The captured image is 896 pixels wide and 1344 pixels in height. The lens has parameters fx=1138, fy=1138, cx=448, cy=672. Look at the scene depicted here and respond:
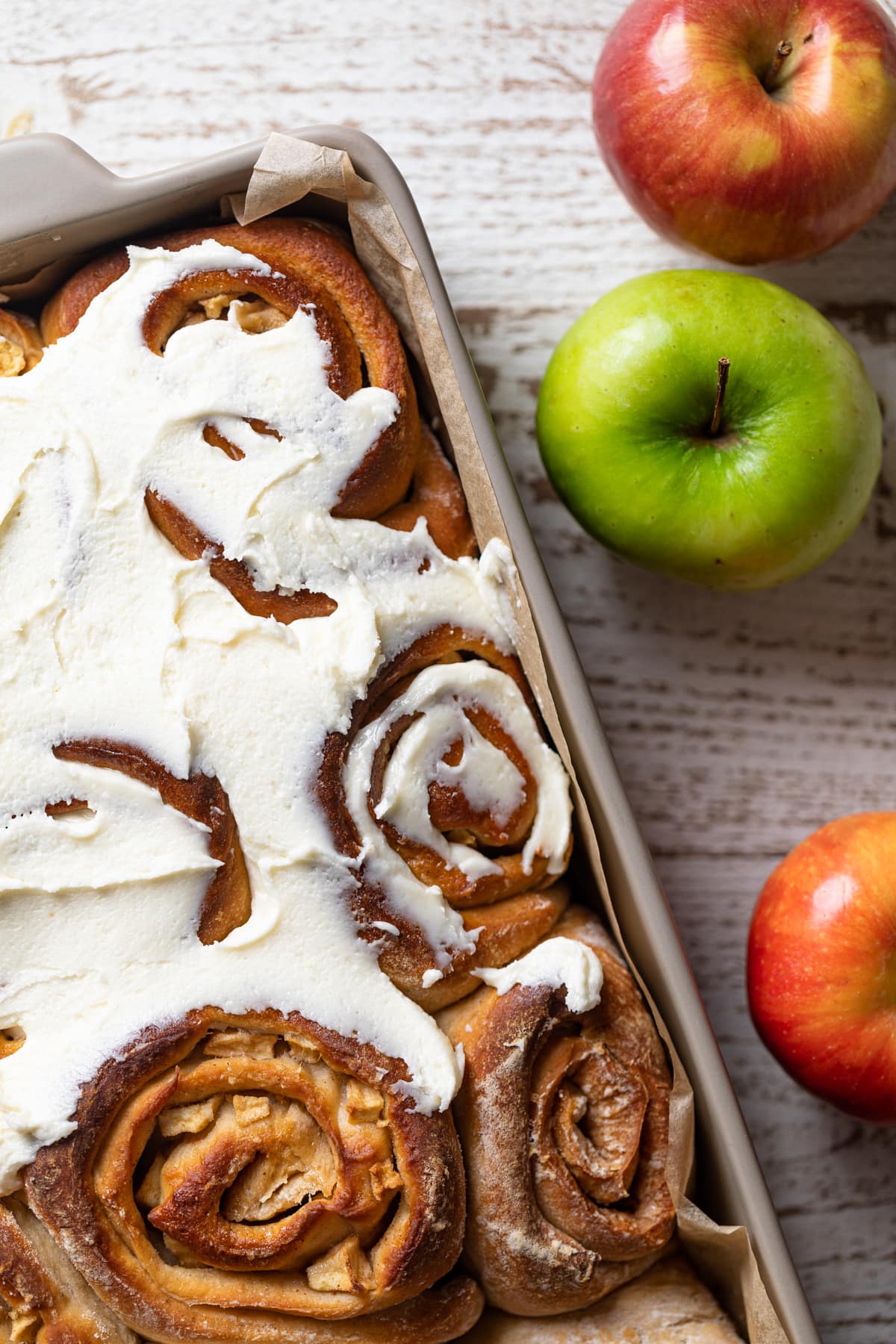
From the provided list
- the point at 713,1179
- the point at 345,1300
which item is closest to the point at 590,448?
the point at 713,1179

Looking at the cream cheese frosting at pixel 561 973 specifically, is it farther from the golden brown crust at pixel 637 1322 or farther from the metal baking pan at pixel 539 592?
the golden brown crust at pixel 637 1322

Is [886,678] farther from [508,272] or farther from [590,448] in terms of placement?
[508,272]

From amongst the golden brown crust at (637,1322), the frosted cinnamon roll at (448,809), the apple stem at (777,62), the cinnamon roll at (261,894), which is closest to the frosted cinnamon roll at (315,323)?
the cinnamon roll at (261,894)

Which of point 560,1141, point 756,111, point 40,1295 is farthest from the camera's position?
point 756,111

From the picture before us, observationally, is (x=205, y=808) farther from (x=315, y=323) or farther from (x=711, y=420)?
(x=711, y=420)

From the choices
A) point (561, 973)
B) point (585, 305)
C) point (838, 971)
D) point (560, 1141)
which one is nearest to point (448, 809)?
point (561, 973)

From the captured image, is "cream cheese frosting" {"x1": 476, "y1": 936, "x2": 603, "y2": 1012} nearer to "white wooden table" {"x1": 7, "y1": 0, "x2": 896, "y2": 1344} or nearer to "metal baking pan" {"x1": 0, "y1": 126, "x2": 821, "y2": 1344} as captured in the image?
"metal baking pan" {"x1": 0, "y1": 126, "x2": 821, "y2": 1344}
